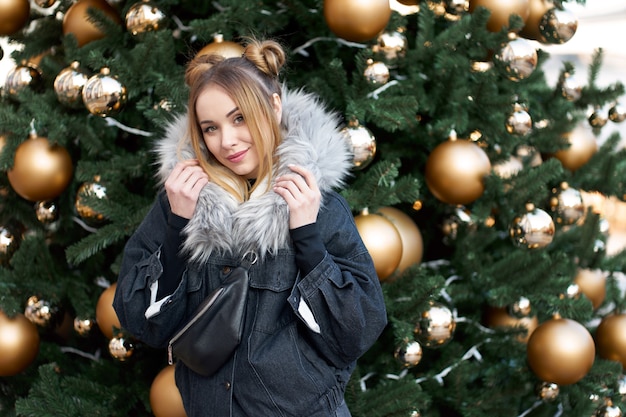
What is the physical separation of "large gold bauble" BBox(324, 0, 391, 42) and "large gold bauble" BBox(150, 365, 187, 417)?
32.9 inches

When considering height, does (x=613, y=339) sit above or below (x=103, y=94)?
below

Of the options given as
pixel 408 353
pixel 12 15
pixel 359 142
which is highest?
pixel 12 15

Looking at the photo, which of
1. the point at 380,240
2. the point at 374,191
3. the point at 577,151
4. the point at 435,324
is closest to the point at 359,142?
the point at 374,191

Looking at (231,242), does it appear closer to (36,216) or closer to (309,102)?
(309,102)

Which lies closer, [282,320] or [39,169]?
[282,320]

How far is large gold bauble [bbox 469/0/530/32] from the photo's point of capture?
163 centimetres

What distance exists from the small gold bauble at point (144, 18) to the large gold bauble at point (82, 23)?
0.37 feet

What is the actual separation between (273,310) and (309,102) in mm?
371

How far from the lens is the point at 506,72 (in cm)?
158

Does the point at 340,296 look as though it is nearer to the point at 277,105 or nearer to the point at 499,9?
the point at 277,105

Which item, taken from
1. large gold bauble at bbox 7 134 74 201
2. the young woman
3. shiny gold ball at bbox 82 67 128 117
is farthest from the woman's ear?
large gold bauble at bbox 7 134 74 201

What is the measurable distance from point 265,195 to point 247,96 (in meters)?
0.16

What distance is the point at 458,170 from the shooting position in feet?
5.01

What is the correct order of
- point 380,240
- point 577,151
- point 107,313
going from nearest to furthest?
point 380,240, point 107,313, point 577,151
